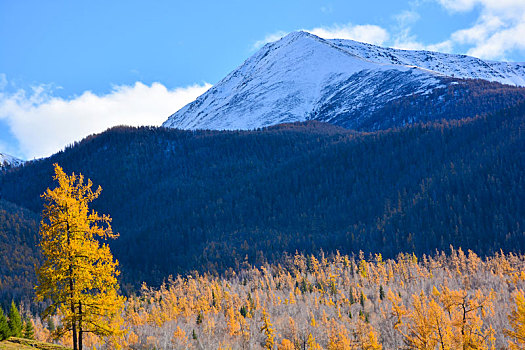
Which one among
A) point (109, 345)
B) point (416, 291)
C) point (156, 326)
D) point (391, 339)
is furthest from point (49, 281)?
point (416, 291)

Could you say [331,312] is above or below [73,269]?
below

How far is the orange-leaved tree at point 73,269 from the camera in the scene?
29.6 metres

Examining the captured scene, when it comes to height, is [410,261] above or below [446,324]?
above

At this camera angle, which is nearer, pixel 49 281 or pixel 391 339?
pixel 49 281

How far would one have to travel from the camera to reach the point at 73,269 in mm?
30141

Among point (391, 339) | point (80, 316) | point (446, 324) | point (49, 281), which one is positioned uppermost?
point (49, 281)

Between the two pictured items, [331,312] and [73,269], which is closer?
Result: [73,269]

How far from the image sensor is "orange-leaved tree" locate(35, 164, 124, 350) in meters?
29.6

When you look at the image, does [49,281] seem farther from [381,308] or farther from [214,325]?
[381,308]

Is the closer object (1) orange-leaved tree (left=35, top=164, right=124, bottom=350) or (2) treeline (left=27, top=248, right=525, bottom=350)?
(1) orange-leaved tree (left=35, top=164, right=124, bottom=350)

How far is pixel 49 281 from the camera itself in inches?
1159

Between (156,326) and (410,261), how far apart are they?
118 m

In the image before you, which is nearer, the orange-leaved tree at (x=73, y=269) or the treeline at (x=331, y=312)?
the orange-leaved tree at (x=73, y=269)

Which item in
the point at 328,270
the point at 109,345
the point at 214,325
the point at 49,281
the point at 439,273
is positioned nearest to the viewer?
the point at 49,281
